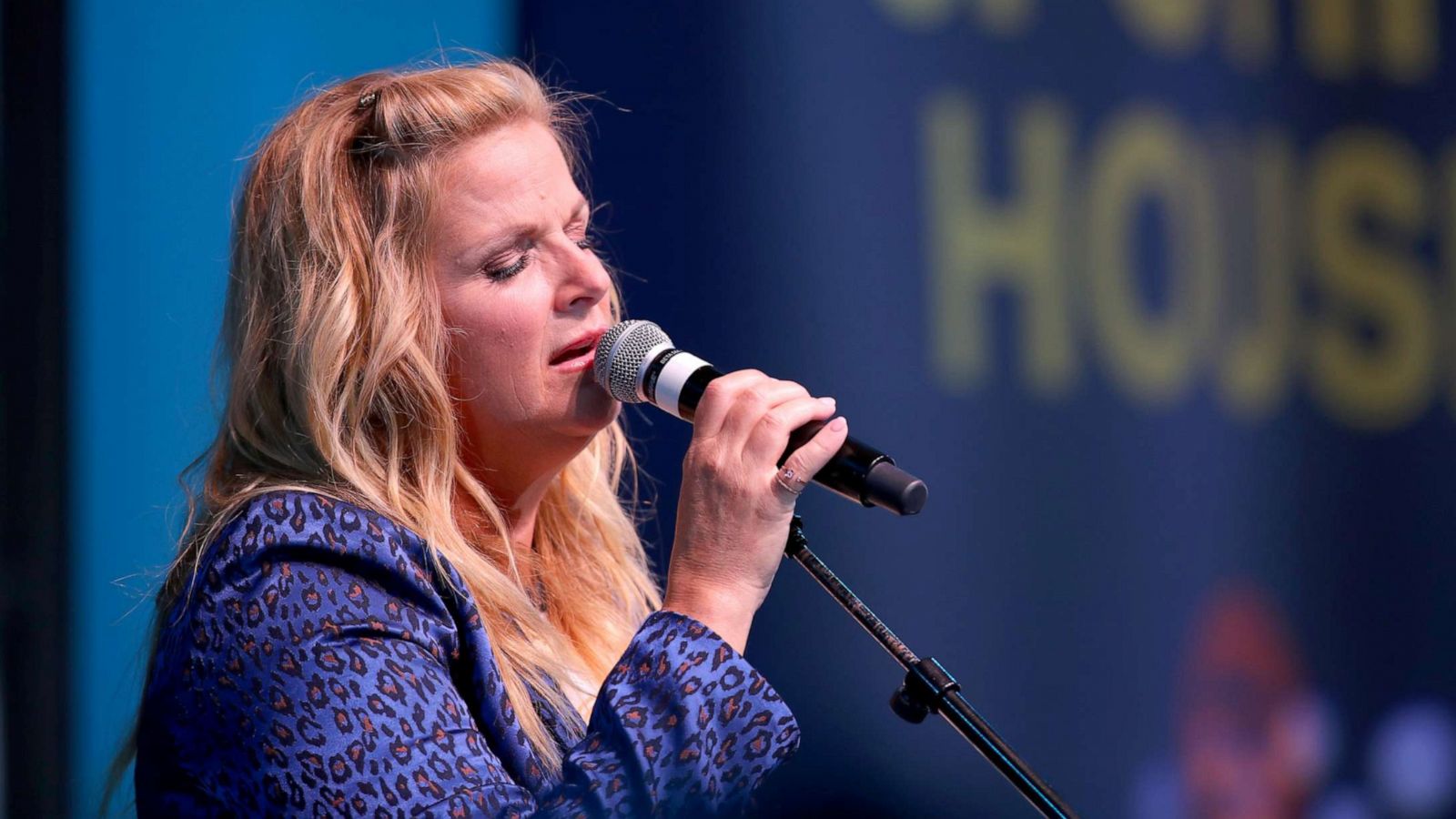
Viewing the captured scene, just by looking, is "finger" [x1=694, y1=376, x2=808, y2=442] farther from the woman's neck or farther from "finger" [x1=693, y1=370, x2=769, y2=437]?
the woman's neck

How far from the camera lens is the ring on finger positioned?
1.25 meters

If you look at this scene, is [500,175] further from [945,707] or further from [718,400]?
[945,707]

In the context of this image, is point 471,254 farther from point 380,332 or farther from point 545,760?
point 545,760

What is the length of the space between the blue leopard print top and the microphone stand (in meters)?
0.11

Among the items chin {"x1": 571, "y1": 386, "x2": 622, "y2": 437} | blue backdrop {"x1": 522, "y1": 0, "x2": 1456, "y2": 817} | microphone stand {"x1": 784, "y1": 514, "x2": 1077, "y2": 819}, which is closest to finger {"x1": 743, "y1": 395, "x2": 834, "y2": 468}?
microphone stand {"x1": 784, "y1": 514, "x2": 1077, "y2": 819}

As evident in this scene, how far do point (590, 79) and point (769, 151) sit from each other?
30 centimetres

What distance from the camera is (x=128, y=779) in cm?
206

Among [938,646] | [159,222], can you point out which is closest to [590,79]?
[159,222]

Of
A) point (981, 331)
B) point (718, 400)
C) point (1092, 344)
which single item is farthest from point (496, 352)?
point (1092, 344)

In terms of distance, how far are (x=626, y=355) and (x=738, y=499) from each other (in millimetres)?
227

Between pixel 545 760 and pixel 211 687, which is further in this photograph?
pixel 545 760

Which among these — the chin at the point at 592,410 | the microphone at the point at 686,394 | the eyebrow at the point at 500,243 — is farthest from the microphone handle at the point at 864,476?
the eyebrow at the point at 500,243

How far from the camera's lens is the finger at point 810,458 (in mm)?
1239

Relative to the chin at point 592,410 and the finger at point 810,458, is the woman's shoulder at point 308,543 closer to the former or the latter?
the chin at point 592,410
